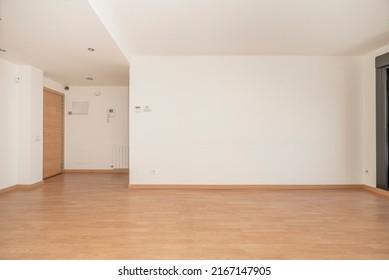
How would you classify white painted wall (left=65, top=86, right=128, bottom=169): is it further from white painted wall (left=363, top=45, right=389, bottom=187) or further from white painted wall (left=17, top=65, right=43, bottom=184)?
white painted wall (left=363, top=45, right=389, bottom=187)

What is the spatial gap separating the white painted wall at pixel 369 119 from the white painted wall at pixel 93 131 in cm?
583

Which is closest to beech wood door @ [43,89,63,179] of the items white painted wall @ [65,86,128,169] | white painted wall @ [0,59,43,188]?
white painted wall @ [65,86,128,169]

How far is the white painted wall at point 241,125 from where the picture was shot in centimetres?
440

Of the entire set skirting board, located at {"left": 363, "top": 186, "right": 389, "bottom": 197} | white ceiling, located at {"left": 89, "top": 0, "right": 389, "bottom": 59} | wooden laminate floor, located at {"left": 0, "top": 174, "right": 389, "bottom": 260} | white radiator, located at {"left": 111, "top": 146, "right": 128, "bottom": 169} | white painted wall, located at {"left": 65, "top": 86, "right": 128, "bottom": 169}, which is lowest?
wooden laminate floor, located at {"left": 0, "top": 174, "right": 389, "bottom": 260}

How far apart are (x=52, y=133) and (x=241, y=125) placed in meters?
4.89

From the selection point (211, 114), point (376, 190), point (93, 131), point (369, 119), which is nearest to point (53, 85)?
point (93, 131)

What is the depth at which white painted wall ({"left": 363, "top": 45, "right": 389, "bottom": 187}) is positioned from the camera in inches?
165

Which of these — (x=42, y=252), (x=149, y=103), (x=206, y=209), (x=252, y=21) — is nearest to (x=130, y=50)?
(x=149, y=103)

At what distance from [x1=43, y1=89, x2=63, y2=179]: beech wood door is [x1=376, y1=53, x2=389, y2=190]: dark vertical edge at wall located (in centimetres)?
733

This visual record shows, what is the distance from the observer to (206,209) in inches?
122

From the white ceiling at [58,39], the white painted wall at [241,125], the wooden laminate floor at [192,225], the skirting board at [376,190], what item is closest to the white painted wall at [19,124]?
the white ceiling at [58,39]

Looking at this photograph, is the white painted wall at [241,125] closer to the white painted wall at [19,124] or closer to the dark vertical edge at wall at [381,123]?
the dark vertical edge at wall at [381,123]
